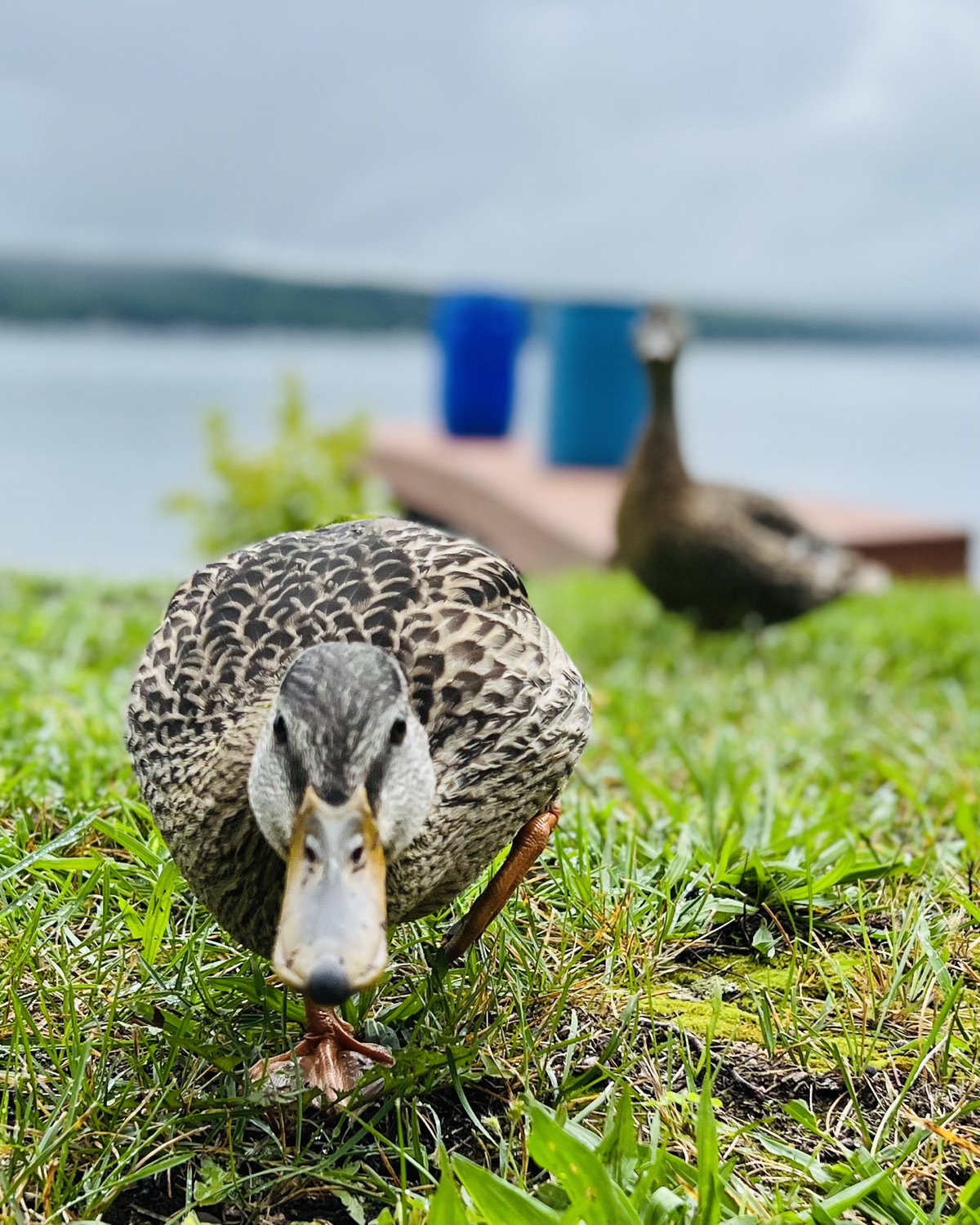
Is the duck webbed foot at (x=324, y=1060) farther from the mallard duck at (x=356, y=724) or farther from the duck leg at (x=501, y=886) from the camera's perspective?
the duck leg at (x=501, y=886)

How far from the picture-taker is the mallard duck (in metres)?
1.34

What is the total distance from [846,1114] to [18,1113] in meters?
1.01

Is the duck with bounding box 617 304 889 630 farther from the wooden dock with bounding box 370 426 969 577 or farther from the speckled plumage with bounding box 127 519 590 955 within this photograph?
the speckled plumage with bounding box 127 519 590 955

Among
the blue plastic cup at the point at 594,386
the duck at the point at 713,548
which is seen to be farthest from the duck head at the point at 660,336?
the blue plastic cup at the point at 594,386

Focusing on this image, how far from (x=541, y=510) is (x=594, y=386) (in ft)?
6.51

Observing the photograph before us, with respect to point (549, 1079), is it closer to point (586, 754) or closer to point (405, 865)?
point (405, 865)

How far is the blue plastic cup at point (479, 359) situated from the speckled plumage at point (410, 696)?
11014mm

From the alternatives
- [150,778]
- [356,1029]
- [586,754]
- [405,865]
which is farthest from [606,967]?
[586,754]

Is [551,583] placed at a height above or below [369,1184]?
below

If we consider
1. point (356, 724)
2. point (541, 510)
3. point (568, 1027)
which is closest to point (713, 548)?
point (568, 1027)

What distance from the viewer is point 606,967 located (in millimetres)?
1816

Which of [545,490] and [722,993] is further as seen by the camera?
[545,490]

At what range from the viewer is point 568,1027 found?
1.71 m

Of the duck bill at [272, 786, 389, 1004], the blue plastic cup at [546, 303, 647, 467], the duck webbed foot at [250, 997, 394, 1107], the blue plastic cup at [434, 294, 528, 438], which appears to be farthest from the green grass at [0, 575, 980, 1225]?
the blue plastic cup at [434, 294, 528, 438]
